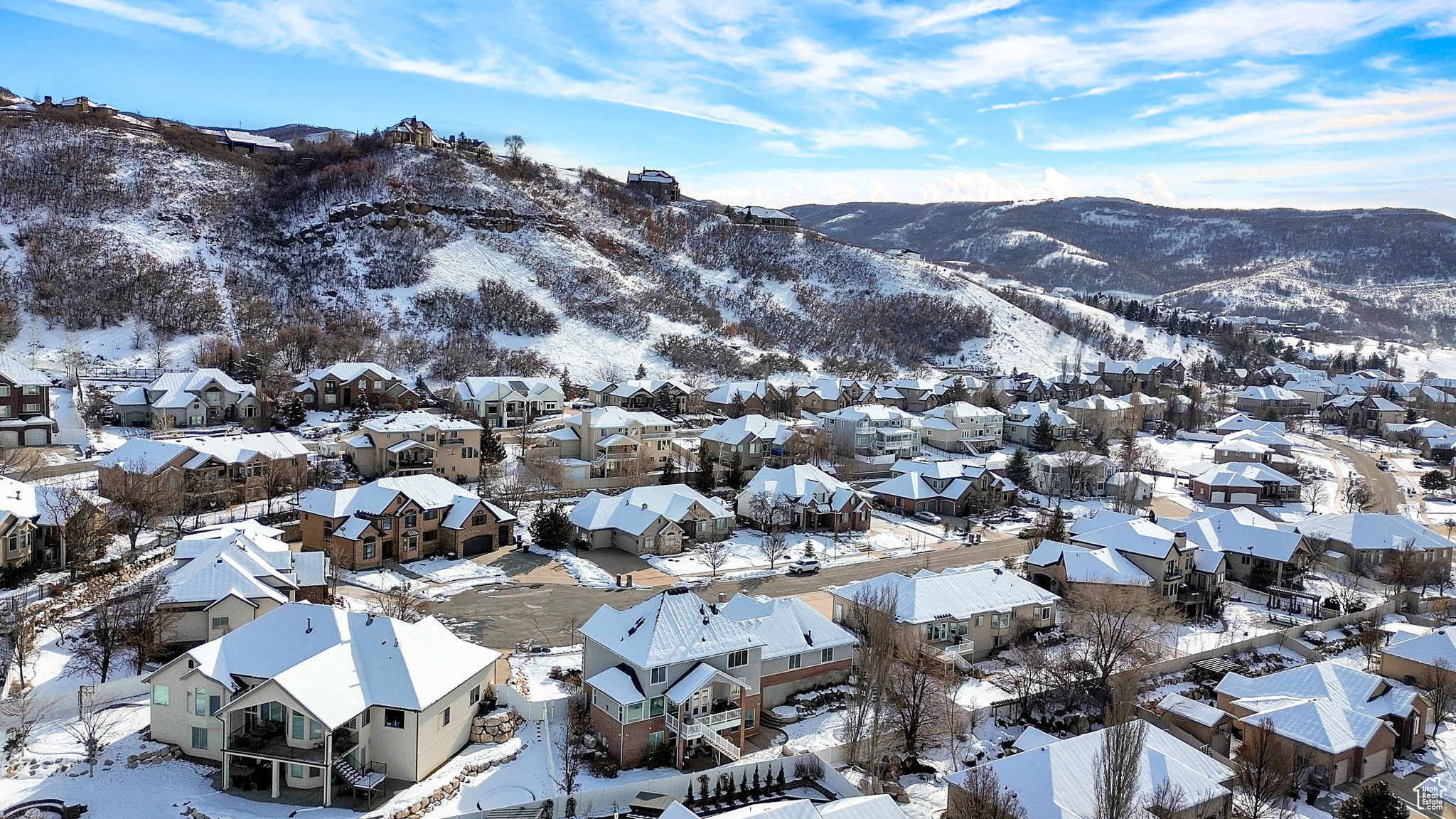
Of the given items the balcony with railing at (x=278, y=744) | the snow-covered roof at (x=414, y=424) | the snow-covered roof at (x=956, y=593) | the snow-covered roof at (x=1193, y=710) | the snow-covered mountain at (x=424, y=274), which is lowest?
the snow-covered roof at (x=1193, y=710)

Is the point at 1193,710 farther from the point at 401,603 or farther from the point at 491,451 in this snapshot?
the point at 491,451

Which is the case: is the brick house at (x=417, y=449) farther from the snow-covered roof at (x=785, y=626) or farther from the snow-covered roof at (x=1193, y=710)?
the snow-covered roof at (x=1193, y=710)

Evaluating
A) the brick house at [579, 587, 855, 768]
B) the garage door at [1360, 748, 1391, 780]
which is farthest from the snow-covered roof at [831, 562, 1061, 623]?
the garage door at [1360, 748, 1391, 780]

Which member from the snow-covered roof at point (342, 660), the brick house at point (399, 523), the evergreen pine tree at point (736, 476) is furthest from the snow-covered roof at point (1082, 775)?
the evergreen pine tree at point (736, 476)

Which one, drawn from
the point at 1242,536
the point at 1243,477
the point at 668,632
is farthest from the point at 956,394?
the point at 668,632

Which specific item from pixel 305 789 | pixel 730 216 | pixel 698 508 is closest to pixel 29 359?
pixel 698 508

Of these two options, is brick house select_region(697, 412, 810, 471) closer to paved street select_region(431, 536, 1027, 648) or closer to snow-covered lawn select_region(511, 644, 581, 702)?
paved street select_region(431, 536, 1027, 648)
